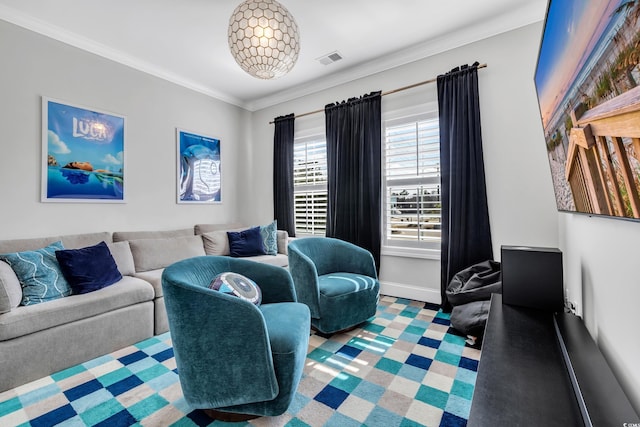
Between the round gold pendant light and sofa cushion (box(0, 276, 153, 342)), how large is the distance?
6.67 feet

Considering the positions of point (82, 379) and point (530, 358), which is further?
point (82, 379)

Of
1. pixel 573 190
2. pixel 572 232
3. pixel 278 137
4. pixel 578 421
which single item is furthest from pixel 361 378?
pixel 278 137

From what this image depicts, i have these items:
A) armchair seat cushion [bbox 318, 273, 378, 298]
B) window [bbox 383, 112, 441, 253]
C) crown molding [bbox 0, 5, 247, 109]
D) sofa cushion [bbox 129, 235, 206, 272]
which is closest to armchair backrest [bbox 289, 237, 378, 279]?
armchair seat cushion [bbox 318, 273, 378, 298]

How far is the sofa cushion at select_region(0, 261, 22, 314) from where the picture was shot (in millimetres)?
1797

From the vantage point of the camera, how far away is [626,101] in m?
0.67

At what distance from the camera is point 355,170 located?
3486 mm

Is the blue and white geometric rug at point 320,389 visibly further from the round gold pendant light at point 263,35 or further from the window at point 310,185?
the round gold pendant light at point 263,35

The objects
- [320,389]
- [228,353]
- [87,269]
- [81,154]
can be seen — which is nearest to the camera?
[228,353]

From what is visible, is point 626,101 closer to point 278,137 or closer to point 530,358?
point 530,358

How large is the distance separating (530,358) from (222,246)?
10.7ft

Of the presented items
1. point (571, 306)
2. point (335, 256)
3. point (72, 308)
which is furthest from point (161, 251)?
point (571, 306)

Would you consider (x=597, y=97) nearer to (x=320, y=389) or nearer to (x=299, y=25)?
(x=320, y=389)

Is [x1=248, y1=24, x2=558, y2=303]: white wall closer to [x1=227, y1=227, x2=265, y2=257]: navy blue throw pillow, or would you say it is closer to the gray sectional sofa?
[x1=227, y1=227, x2=265, y2=257]: navy blue throw pillow

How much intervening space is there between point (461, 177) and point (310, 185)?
A: 1955 mm
